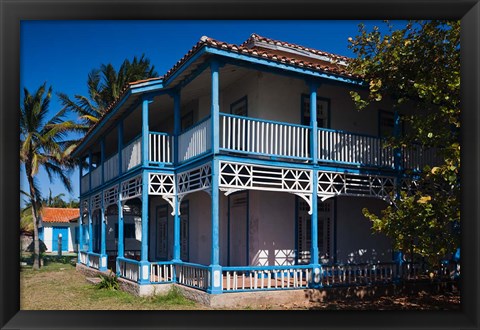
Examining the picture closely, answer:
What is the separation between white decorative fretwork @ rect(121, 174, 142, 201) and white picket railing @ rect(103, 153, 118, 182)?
1233 mm

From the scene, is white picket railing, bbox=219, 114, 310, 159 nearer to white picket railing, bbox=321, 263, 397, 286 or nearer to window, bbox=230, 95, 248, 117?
window, bbox=230, 95, 248, 117

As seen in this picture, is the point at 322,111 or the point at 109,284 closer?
the point at 322,111

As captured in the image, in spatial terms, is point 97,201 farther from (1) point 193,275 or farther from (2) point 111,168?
(1) point 193,275

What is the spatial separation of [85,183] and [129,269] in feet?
31.2

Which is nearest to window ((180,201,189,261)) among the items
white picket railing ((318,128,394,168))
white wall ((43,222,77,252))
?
white picket railing ((318,128,394,168))

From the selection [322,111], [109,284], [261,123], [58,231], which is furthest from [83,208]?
[58,231]

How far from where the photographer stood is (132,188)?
15133 mm

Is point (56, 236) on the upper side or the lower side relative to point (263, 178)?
lower

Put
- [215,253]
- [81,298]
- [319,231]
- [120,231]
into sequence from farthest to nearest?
1. [120,231]
2. [319,231]
3. [81,298]
4. [215,253]

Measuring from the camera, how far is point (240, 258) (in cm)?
1412
